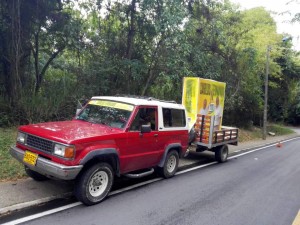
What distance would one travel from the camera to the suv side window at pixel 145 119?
20.3ft

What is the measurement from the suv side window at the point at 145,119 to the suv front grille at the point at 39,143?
5.58ft

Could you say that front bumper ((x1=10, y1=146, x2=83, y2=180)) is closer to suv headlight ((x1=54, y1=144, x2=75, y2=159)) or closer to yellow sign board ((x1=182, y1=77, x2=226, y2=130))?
suv headlight ((x1=54, y1=144, x2=75, y2=159))

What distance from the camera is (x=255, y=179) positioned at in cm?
841

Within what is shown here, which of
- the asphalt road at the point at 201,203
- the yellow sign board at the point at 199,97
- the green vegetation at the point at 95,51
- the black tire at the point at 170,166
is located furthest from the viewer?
the yellow sign board at the point at 199,97

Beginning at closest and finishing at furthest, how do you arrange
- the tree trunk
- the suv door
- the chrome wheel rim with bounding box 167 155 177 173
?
the suv door, the chrome wheel rim with bounding box 167 155 177 173, the tree trunk

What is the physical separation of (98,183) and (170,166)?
2717mm

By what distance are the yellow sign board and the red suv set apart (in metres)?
3.28

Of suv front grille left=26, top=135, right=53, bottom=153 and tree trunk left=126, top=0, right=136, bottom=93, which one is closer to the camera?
suv front grille left=26, top=135, right=53, bottom=153

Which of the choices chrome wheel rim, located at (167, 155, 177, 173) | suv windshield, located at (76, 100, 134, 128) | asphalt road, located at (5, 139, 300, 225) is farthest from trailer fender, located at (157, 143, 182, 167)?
suv windshield, located at (76, 100, 134, 128)

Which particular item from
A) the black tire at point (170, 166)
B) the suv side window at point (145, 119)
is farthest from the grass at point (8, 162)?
the black tire at point (170, 166)

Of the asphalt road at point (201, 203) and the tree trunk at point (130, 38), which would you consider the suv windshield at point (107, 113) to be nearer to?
the asphalt road at point (201, 203)

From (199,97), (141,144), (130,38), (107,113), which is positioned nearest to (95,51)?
(130,38)

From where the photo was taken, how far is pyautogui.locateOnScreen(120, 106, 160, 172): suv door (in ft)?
19.5

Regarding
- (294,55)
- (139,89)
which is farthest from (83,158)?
(294,55)
